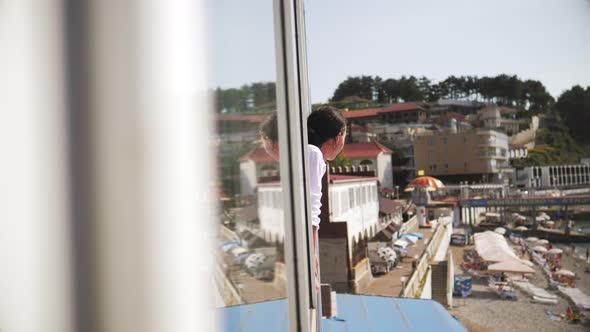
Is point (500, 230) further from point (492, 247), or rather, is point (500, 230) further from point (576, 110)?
point (576, 110)

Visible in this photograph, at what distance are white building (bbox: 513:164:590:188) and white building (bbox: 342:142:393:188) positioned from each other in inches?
256

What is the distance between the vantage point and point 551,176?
65.4ft

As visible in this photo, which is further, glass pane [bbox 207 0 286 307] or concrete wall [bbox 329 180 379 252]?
concrete wall [bbox 329 180 379 252]

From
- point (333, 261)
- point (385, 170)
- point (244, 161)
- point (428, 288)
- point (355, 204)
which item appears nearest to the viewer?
point (244, 161)

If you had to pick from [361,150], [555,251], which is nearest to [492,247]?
[555,251]

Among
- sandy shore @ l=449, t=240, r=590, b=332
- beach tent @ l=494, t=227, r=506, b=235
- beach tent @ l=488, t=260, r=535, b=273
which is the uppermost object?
beach tent @ l=494, t=227, r=506, b=235

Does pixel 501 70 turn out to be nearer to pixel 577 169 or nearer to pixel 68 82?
pixel 577 169

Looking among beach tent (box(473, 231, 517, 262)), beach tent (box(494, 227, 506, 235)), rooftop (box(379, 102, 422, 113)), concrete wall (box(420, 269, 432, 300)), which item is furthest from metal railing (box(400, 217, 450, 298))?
rooftop (box(379, 102, 422, 113))

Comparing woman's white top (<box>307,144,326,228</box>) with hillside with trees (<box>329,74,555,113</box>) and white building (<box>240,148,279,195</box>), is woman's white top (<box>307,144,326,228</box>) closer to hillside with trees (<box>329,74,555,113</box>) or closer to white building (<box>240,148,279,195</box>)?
white building (<box>240,148,279,195</box>)

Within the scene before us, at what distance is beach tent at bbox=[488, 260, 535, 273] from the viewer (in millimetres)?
14977

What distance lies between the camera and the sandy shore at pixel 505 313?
43.4ft

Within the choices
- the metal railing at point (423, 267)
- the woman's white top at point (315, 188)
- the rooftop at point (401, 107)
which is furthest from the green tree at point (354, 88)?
the woman's white top at point (315, 188)

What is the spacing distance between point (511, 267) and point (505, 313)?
181cm

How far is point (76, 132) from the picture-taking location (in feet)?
0.31
